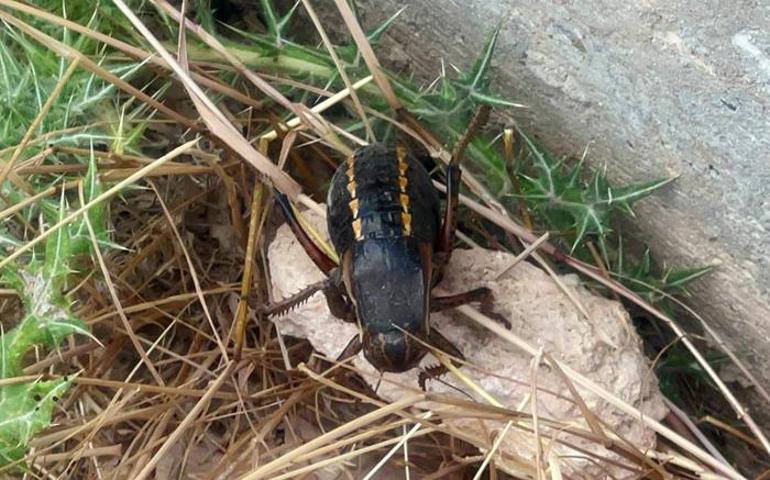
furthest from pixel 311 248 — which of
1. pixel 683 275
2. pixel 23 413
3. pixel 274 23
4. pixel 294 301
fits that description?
pixel 683 275

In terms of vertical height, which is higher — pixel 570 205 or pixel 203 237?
pixel 570 205

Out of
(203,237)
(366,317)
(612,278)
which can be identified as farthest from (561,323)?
(203,237)

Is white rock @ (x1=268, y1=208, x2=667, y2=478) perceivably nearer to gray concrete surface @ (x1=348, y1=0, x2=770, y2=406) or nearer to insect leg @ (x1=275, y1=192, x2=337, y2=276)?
insect leg @ (x1=275, y1=192, x2=337, y2=276)

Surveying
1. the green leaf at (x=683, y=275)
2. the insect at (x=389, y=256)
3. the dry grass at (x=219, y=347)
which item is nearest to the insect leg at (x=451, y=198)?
the insect at (x=389, y=256)

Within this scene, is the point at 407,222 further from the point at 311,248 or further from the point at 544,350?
the point at 544,350

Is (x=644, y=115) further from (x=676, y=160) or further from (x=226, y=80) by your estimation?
(x=226, y=80)

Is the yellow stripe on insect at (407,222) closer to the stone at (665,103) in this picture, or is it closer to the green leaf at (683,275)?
the stone at (665,103)
